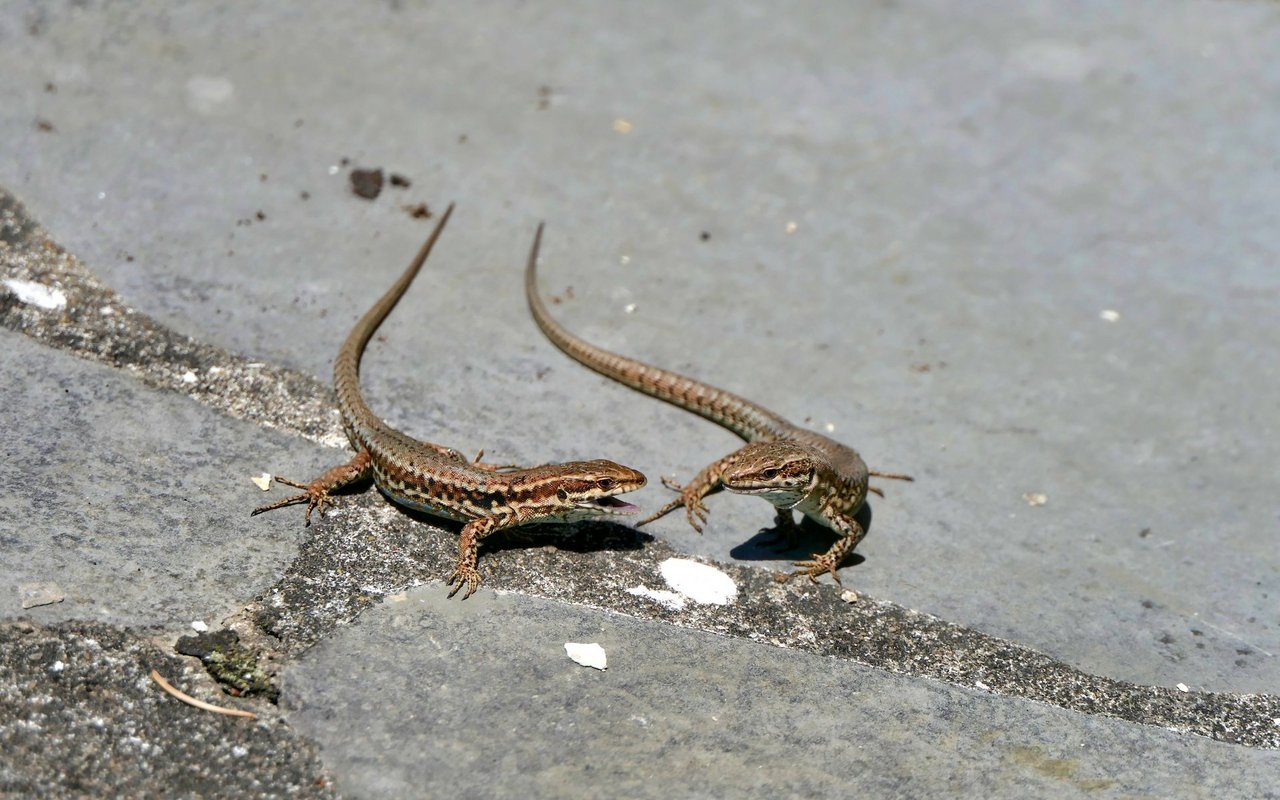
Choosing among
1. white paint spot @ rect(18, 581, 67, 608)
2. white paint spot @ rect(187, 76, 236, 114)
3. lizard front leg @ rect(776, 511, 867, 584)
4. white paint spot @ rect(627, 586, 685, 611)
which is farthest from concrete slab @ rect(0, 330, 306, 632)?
white paint spot @ rect(187, 76, 236, 114)

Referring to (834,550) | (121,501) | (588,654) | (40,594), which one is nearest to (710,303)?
(834,550)

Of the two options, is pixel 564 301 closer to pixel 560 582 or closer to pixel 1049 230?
pixel 560 582

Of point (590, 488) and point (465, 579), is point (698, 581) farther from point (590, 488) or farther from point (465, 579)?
point (465, 579)

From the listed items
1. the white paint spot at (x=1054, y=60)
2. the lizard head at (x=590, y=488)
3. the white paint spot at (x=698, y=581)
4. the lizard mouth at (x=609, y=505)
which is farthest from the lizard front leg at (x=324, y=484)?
the white paint spot at (x=1054, y=60)

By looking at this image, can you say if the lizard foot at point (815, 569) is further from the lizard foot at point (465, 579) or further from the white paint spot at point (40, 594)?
the white paint spot at point (40, 594)

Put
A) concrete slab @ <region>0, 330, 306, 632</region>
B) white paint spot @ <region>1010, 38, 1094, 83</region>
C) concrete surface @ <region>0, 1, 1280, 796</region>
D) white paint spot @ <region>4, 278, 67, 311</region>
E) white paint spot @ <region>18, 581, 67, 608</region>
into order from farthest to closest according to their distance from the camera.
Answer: white paint spot @ <region>1010, 38, 1094, 83</region>, white paint spot @ <region>4, 278, 67, 311</region>, concrete surface @ <region>0, 1, 1280, 796</region>, concrete slab @ <region>0, 330, 306, 632</region>, white paint spot @ <region>18, 581, 67, 608</region>

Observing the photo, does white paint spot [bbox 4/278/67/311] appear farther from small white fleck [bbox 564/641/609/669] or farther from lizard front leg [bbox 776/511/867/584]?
lizard front leg [bbox 776/511/867/584]
